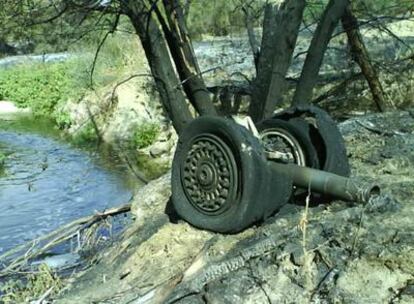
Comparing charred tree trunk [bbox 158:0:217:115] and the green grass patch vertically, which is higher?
charred tree trunk [bbox 158:0:217:115]

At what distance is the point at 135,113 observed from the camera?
1770 cm

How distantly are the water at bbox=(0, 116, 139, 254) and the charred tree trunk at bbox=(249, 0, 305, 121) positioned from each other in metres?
4.54

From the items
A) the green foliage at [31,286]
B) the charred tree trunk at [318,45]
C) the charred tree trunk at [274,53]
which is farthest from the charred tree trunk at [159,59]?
the green foliage at [31,286]

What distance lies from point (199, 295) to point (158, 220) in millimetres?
1628

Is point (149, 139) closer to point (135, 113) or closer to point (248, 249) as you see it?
point (135, 113)

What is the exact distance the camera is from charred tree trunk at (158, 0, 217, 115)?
6.92m

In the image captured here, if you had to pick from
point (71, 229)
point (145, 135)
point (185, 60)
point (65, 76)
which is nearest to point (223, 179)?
point (185, 60)

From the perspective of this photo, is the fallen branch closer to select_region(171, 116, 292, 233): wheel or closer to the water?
select_region(171, 116, 292, 233): wheel

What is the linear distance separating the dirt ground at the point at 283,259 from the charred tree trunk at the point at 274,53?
5.48 ft

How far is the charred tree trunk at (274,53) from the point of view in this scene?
6723 mm

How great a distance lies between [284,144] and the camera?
4.90 meters

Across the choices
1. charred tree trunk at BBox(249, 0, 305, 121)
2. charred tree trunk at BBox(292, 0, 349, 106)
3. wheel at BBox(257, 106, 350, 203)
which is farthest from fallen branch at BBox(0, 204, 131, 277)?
wheel at BBox(257, 106, 350, 203)

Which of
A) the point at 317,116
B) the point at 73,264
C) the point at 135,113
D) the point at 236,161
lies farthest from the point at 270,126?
the point at 135,113

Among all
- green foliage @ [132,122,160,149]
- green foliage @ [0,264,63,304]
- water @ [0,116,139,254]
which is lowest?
water @ [0,116,139,254]
